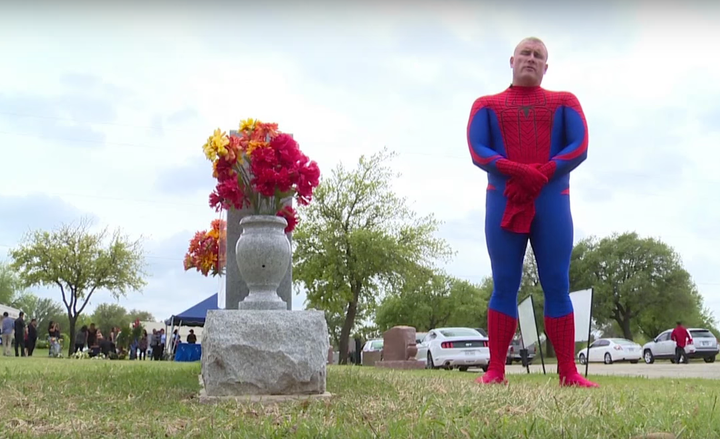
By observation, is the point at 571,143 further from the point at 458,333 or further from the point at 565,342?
the point at 458,333

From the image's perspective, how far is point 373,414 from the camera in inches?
132

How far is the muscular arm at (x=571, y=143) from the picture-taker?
16.2ft

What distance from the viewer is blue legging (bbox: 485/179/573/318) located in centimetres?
502

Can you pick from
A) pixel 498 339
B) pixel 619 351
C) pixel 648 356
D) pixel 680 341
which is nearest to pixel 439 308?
pixel 619 351

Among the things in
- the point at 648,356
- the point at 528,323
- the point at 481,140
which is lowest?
the point at 648,356

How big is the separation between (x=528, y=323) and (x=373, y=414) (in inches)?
215

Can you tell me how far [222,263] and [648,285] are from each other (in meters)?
42.7

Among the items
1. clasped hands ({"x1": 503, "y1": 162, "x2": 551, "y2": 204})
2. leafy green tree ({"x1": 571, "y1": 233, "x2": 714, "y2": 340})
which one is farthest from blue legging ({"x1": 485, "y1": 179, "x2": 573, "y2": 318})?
leafy green tree ({"x1": 571, "y1": 233, "x2": 714, "y2": 340})

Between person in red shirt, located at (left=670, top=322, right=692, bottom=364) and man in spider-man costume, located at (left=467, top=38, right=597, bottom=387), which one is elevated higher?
man in spider-man costume, located at (left=467, top=38, right=597, bottom=387)

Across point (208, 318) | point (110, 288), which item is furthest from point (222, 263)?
point (110, 288)

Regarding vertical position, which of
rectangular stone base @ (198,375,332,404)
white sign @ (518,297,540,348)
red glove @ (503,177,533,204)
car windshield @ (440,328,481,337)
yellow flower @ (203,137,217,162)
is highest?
yellow flower @ (203,137,217,162)

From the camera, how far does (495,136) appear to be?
17.1ft

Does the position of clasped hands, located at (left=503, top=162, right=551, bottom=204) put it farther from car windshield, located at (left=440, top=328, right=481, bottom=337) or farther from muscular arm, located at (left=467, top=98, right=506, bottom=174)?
car windshield, located at (left=440, top=328, right=481, bottom=337)

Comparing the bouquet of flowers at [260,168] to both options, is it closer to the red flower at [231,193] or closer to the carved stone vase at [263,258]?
the red flower at [231,193]
